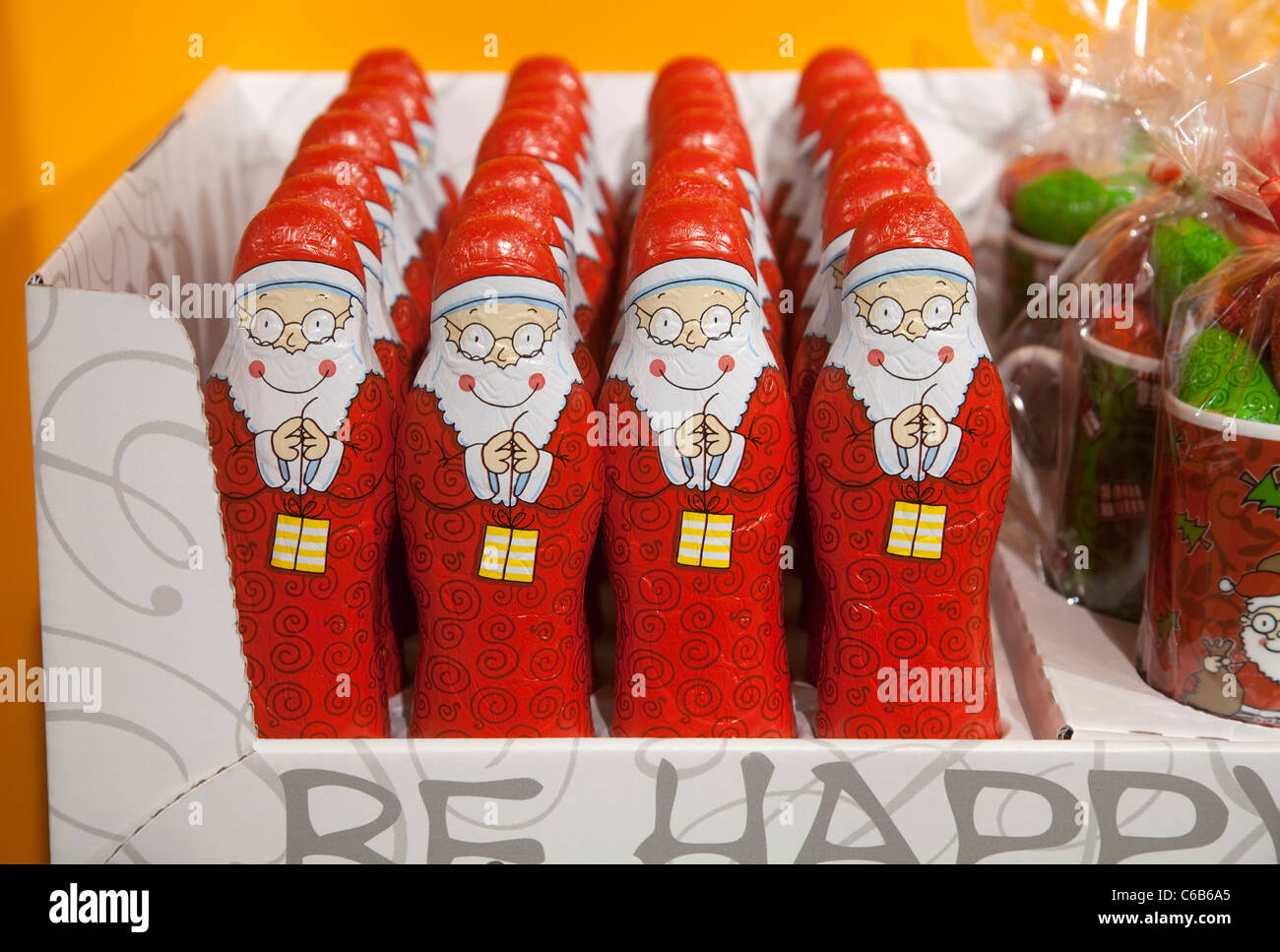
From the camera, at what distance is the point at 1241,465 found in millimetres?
871

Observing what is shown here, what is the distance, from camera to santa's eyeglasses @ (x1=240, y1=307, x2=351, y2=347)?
0.83 m

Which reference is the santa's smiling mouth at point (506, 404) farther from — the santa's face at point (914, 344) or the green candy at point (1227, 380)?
the green candy at point (1227, 380)

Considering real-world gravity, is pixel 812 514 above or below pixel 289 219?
below

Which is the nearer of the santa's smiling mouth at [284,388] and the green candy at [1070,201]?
the santa's smiling mouth at [284,388]

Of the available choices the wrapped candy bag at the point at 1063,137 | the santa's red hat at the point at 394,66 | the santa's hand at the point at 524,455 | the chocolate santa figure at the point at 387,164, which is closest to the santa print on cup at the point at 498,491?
the santa's hand at the point at 524,455

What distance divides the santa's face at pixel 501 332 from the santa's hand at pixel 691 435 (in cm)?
10

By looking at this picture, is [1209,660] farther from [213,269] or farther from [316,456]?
[213,269]

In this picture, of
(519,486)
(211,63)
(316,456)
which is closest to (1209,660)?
(519,486)

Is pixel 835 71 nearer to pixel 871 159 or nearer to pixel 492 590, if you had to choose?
pixel 871 159

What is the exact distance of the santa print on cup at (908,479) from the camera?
2.71ft

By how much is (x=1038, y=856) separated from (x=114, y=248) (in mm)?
820

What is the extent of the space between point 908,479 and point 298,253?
0.42 m

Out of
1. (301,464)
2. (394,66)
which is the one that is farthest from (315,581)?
(394,66)

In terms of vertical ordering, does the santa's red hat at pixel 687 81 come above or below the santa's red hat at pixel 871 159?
above
